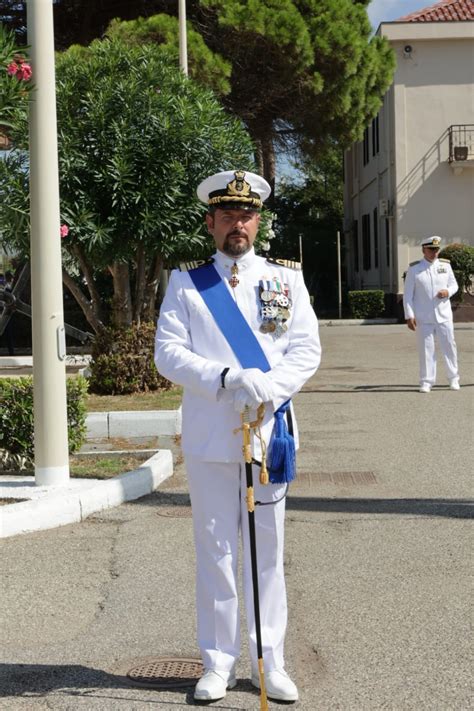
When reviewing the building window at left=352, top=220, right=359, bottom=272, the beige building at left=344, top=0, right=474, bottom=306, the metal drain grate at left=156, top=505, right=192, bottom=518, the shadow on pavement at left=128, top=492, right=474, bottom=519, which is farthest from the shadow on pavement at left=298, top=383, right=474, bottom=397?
the building window at left=352, top=220, right=359, bottom=272

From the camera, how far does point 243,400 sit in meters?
4.03

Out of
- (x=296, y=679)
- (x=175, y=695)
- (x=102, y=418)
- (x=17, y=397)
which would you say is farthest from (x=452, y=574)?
(x=102, y=418)

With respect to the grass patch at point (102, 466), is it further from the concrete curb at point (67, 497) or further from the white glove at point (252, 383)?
the white glove at point (252, 383)

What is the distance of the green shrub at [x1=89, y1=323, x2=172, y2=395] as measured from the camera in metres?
13.3

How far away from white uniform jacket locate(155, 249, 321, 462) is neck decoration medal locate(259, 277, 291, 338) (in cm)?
2

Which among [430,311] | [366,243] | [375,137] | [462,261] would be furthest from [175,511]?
[366,243]

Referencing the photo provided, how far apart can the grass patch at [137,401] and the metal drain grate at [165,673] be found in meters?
7.03

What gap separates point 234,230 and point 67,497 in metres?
3.57

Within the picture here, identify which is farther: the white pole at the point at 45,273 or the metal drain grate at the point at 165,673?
the white pole at the point at 45,273

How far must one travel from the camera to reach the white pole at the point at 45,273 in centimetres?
785

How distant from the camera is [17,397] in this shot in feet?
28.6

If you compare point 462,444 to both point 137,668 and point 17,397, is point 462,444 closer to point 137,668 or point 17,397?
point 17,397

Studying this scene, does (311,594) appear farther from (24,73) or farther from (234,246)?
(24,73)

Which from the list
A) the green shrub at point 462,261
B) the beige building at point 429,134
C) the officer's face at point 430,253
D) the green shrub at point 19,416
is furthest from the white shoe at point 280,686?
the beige building at point 429,134
